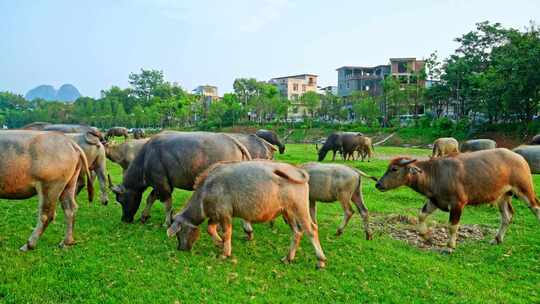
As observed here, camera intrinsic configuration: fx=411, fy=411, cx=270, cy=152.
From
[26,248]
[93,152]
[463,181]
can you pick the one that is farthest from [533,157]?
[26,248]

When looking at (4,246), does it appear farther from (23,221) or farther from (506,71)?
(506,71)

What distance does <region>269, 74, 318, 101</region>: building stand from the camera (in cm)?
9656

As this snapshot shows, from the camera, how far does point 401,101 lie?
56.6 meters

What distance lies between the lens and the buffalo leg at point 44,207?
7.19 metres

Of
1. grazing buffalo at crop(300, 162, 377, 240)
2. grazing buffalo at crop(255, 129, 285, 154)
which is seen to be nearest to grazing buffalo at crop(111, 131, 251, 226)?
grazing buffalo at crop(300, 162, 377, 240)

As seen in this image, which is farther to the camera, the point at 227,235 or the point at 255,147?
the point at 255,147

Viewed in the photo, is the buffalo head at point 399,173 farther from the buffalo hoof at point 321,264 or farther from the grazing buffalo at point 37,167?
the grazing buffalo at point 37,167

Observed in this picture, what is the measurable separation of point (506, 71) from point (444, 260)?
1493 inches

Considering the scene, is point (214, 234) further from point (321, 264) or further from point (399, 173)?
point (399, 173)

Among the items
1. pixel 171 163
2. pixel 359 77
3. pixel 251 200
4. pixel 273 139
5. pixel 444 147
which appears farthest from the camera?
pixel 359 77

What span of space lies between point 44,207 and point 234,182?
337 cm

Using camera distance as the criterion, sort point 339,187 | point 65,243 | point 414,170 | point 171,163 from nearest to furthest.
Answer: point 65,243, point 414,170, point 339,187, point 171,163

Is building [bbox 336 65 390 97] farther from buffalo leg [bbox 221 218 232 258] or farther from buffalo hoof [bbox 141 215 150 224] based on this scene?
buffalo leg [bbox 221 218 232 258]

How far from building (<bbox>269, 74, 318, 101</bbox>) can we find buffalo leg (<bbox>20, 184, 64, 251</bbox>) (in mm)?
88857
